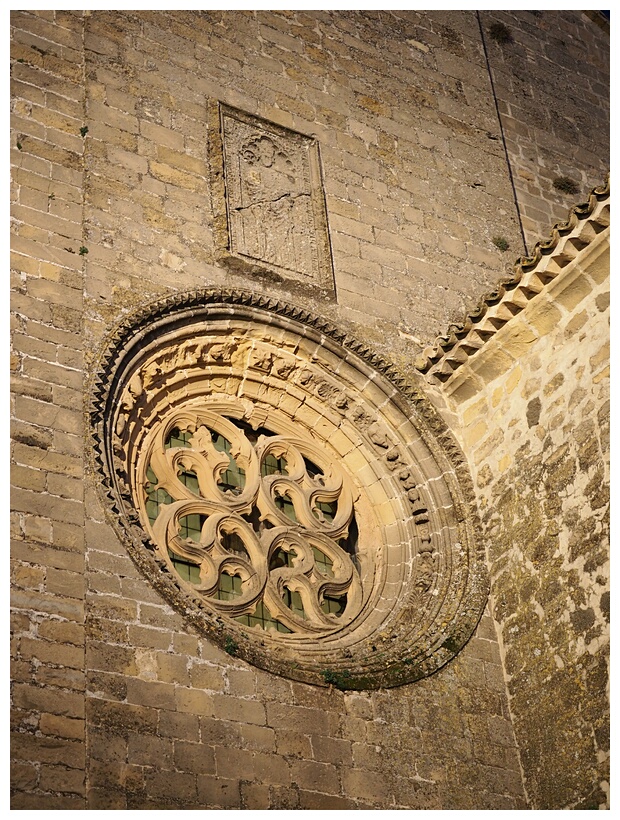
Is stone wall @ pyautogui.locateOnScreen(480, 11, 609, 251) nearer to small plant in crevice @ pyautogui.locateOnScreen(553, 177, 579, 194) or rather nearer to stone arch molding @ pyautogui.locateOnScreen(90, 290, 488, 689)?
small plant in crevice @ pyautogui.locateOnScreen(553, 177, 579, 194)

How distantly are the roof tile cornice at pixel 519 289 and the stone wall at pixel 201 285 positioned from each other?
260mm

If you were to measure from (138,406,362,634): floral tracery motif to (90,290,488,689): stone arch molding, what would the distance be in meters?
0.01

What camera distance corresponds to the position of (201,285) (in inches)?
411

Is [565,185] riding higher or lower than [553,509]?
higher

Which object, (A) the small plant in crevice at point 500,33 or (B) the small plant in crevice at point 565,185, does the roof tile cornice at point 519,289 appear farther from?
(A) the small plant in crevice at point 500,33

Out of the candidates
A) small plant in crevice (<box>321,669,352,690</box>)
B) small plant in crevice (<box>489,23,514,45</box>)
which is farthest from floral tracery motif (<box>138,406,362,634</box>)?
small plant in crevice (<box>489,23,514,45</box>)

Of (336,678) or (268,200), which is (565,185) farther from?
(336,678)

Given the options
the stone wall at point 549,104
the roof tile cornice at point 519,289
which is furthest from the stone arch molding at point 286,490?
the stone wall at point 549,104

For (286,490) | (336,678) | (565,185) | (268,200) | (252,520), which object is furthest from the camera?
(565,185)

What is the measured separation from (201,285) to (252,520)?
1.64 metres

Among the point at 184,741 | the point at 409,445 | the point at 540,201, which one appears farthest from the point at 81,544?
the point at 540,201

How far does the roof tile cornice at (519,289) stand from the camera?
10.0 metres

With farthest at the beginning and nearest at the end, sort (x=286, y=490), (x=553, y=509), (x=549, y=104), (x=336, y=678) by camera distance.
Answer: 1. (x=549, y=104)
2. (x=286, y=490)
3. (x=553, y=509)
4. (x=336, y=678)

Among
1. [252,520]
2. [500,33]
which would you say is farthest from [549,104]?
[252,520]
